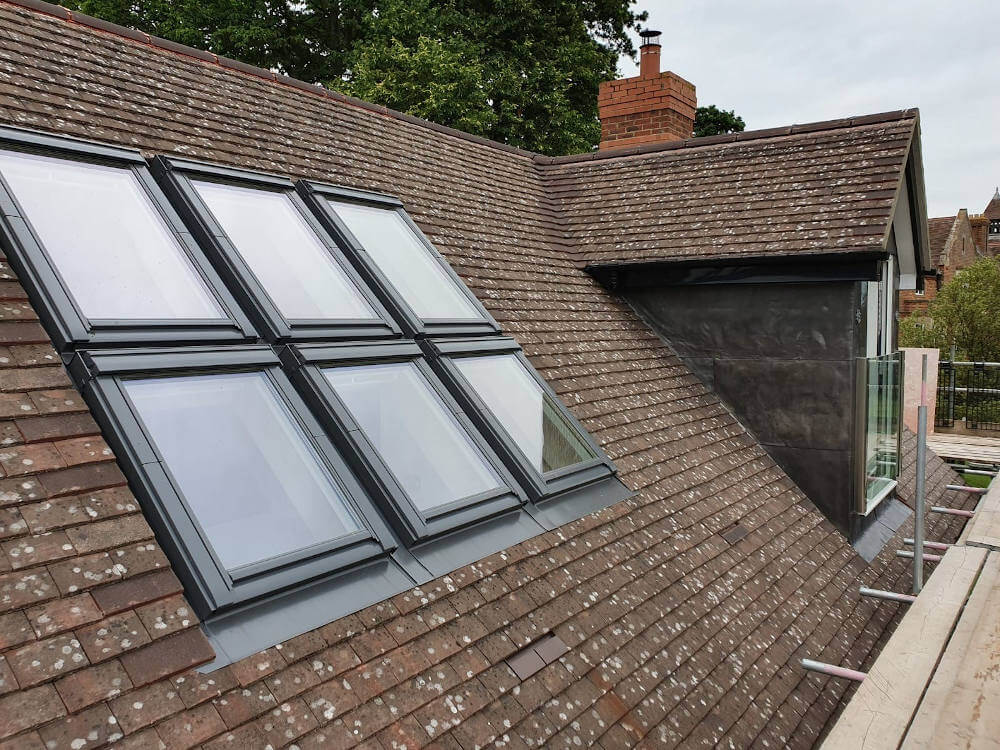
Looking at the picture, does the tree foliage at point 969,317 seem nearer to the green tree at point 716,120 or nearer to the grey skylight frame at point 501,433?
the green tree at point 716,120

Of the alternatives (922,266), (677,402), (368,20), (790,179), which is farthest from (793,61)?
(677,402)

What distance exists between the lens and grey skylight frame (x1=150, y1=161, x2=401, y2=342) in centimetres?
323

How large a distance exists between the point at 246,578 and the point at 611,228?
5.72 metres

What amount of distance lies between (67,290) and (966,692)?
10.2ft

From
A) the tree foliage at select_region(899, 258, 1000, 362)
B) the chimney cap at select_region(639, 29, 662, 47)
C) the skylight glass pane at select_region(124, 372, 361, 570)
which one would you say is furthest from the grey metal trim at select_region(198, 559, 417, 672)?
the tree foliage at select_region(899, 258, 1000, 362)

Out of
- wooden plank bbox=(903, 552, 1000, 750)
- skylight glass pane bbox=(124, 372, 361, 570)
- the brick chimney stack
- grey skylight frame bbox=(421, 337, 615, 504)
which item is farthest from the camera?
the brick chimney stack

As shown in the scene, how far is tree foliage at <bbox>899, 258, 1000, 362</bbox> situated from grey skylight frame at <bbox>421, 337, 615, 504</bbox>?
1934 centimetres

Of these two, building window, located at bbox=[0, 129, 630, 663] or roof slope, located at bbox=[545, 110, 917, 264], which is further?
roof slope, located at bbox=[545, 110, 917, 264]

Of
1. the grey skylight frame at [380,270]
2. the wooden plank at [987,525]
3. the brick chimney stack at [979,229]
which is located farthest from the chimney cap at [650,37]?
the brick chimney stack at [979,229]

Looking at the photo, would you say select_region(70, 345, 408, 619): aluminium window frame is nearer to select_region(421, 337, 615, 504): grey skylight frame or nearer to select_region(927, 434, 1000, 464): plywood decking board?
select_region(421, 337, 615, 504): grey skylight frame

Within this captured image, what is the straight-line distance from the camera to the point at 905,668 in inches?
100.0

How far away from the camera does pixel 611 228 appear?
735 centimetres

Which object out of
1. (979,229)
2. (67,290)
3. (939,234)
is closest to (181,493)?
(67,290)

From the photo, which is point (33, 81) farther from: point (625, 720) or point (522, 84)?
point (522, 84)
